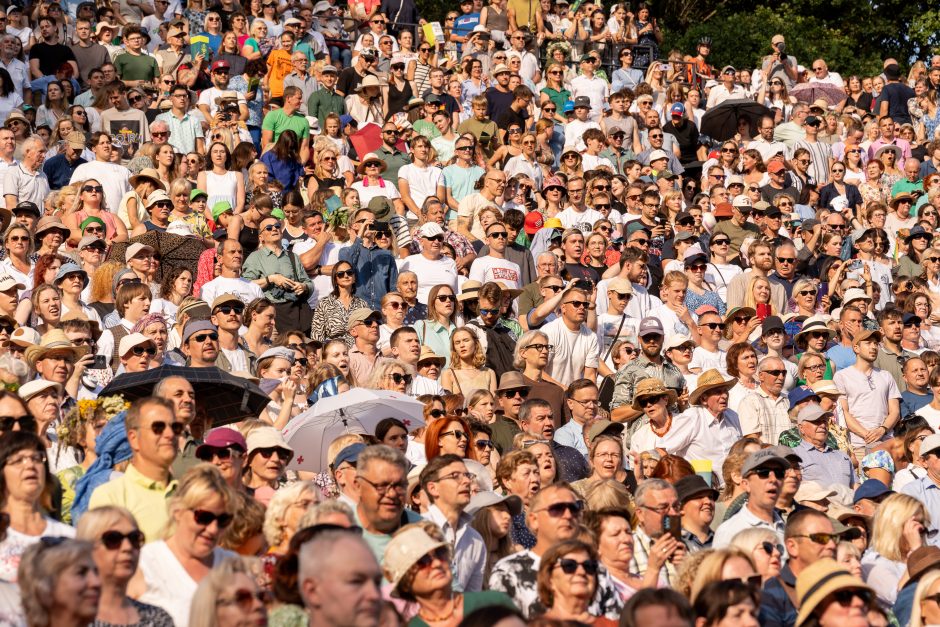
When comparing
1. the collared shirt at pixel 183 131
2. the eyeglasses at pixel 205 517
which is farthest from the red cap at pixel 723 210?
the eyeglasses at pixel 205 517

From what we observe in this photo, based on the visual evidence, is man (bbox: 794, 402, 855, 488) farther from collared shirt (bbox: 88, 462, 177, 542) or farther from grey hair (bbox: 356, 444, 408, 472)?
collared shirt (bbox: 88, 462, 177, 542)

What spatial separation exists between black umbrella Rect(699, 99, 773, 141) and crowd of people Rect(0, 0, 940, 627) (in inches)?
2.4

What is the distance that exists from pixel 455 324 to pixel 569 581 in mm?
6414

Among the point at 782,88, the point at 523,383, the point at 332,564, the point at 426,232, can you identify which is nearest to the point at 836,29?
the point at 782,88

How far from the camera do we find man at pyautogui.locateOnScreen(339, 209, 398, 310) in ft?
44.3

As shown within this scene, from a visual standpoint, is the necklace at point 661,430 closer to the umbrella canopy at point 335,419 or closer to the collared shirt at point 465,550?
the umbrella canopy at point 335,419

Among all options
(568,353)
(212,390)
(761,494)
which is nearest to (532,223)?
(568,353)

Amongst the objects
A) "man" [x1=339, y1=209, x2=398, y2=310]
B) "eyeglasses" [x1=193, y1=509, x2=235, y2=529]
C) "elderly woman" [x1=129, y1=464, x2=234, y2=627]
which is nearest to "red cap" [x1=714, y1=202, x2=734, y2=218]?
"man" [x1=339, y1=209, x2=398, y2=310]

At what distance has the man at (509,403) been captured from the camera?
34.8 ft

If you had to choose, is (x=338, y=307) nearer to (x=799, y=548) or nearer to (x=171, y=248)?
(x=171, y=248)

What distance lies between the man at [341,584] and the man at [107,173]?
382 inches

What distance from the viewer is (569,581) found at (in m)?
6.63

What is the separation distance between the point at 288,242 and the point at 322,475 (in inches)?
217

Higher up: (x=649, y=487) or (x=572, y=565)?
(x=572, y=565)
